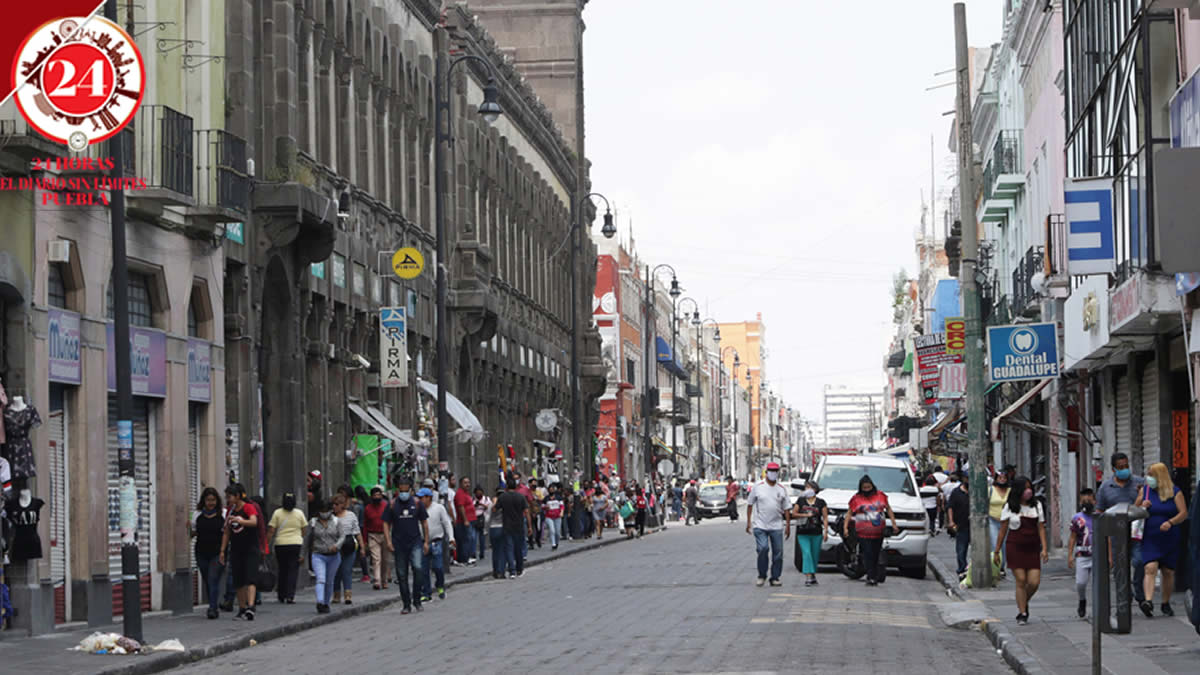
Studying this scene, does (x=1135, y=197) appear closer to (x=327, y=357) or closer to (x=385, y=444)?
(x=327, y=357)

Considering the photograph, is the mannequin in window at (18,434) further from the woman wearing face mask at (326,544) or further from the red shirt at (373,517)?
the red shirt at (373,517)

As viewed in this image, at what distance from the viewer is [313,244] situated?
105 ft

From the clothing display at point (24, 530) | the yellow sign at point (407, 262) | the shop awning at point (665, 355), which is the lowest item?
the clothing display at point (24, 530)

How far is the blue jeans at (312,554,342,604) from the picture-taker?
82.0ft

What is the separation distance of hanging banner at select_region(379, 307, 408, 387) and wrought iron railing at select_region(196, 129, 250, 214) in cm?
1017

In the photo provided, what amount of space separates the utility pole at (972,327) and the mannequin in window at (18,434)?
41.7 feet

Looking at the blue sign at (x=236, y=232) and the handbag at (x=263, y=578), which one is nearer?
the handbag at (x=263, y=578)

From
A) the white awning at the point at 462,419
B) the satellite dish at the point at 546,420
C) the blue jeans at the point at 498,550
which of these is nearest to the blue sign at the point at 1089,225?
the blue jeans at the point at 498,550

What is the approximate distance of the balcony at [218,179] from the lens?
1044 inches

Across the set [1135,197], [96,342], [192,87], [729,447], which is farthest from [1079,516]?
[729,447]

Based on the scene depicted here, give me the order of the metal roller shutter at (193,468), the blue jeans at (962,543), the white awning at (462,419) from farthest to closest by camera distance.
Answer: the white awning at (462,419) → the blue jeans at (962,543) → the metal roller shutter at (193,468)

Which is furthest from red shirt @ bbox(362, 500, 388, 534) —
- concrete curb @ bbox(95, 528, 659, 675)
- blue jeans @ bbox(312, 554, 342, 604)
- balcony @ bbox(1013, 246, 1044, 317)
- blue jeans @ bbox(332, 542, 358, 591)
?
balcony @ bbox(1013, 246, 1044, 317)

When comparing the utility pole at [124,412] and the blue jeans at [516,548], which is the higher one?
the utility pole at [124,412]

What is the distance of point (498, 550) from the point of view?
1366 inches
